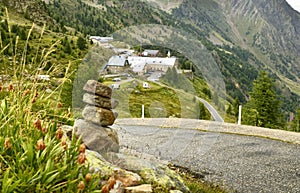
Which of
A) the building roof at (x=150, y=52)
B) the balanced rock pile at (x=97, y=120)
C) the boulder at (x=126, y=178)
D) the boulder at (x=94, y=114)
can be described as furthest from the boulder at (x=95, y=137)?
the building roof at (x=150, y=52)

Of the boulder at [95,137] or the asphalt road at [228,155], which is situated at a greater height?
the boulder at [95,137]

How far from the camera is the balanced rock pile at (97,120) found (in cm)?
624

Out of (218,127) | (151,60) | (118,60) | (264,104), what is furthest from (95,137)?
(264,104)

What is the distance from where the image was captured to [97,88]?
6.51 metres

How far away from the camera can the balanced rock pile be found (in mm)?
6238

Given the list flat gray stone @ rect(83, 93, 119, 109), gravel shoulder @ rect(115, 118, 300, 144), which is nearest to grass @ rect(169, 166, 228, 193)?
flat gray stone @ rect(83, 93, 119, 109)

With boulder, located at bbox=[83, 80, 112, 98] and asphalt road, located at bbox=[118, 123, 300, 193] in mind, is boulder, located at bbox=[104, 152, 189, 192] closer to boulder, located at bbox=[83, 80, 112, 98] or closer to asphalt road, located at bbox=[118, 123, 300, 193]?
boulder, located at bbox=[83, 80, 112, 98]

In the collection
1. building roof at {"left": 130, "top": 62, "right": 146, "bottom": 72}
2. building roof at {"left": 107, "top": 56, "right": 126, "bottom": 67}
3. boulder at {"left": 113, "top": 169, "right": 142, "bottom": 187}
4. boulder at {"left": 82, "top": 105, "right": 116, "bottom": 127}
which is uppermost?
building roof at {"left": 107, "top": 56, "right": 126, "bottom": 67}

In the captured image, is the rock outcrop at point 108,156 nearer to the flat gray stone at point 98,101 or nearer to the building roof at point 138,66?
the flat gray stone at point 98,101

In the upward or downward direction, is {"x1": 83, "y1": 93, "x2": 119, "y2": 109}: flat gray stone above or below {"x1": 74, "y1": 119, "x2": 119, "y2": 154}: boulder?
above

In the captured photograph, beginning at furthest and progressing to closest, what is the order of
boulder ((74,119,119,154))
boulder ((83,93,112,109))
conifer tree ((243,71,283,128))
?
conifer tree ((243,71,283,128)) → boulder ((83,93,112,109)) → boulder ((74,119,119,154))

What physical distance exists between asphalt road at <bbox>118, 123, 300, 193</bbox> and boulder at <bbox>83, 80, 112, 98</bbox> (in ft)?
9.58

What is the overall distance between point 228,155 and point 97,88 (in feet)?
17.1

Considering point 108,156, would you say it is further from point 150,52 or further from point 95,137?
point 150,52
